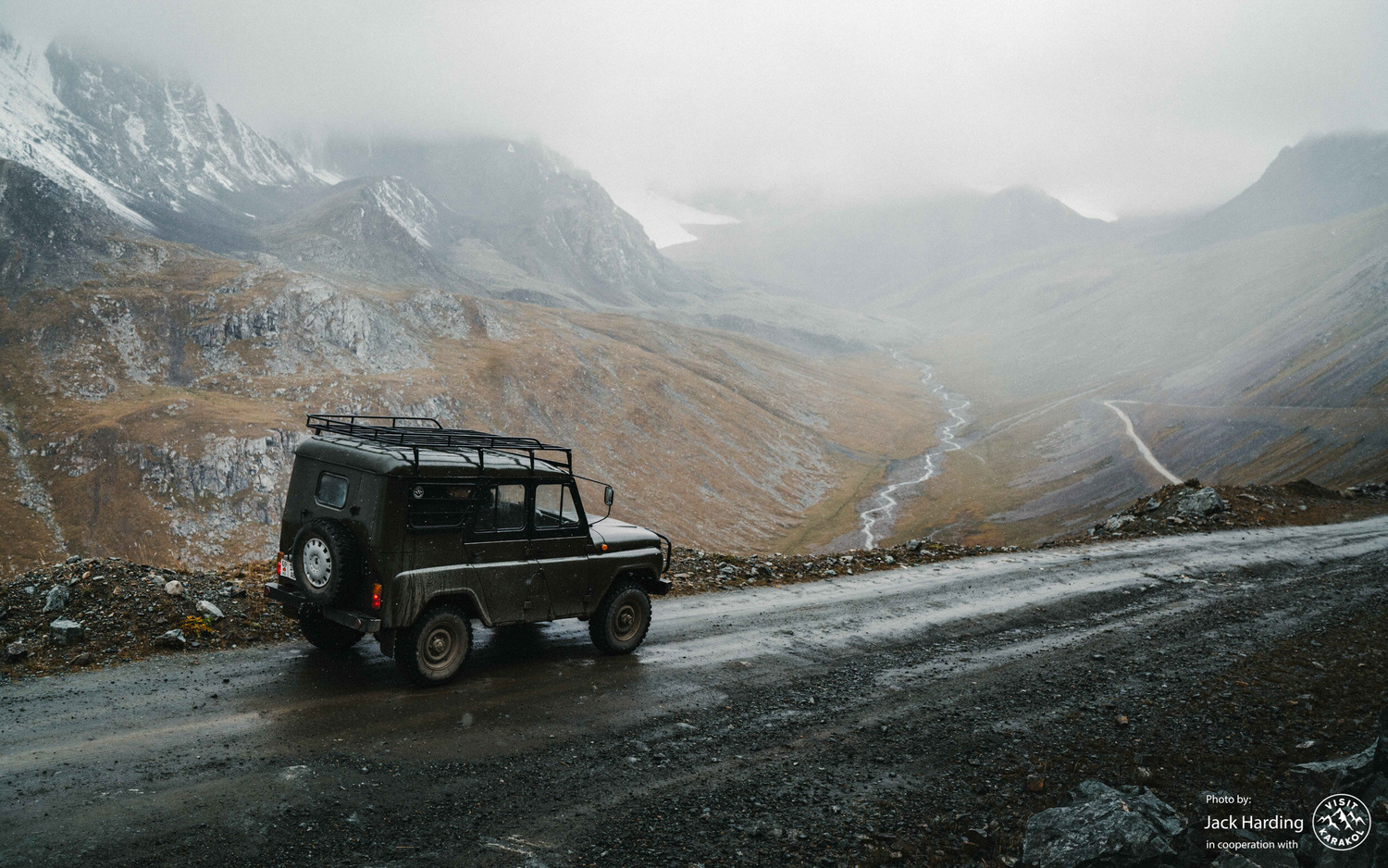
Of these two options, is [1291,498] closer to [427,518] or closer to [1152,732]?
[1152,732]

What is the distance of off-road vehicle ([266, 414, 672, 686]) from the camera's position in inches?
352

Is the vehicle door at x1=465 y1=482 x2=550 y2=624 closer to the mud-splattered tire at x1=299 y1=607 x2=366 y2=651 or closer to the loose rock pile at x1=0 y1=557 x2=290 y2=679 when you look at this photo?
the mud-splattered tire at x1=299 y1=607 x2=366 y2=651

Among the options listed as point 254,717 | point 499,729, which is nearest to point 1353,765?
point 499,729

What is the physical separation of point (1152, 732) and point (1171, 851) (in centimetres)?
293

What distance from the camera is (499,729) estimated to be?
843 centimetres

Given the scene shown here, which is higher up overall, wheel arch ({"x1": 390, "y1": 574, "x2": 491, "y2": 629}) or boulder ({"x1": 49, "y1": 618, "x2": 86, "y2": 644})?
wheel arch ({"x1": 390, "y1": 574, "x2": 491, "y2": 629})

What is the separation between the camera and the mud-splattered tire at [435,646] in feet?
29.9

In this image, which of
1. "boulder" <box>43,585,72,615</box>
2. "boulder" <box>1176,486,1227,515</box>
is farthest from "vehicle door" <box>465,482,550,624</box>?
"boulder" <box>1176,486,1227,515</box>

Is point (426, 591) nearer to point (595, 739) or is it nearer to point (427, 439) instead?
point (427, 439)

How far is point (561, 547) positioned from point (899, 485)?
91238 millimetres

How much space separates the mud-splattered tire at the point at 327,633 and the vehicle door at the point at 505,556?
76.3 inches

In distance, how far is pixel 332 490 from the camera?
9469 mm

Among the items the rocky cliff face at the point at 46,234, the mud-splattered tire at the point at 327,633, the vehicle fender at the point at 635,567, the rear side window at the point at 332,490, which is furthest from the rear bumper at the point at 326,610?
the rocky cliff face at the point at 46,234

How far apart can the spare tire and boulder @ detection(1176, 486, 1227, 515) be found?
24818 millimetres
